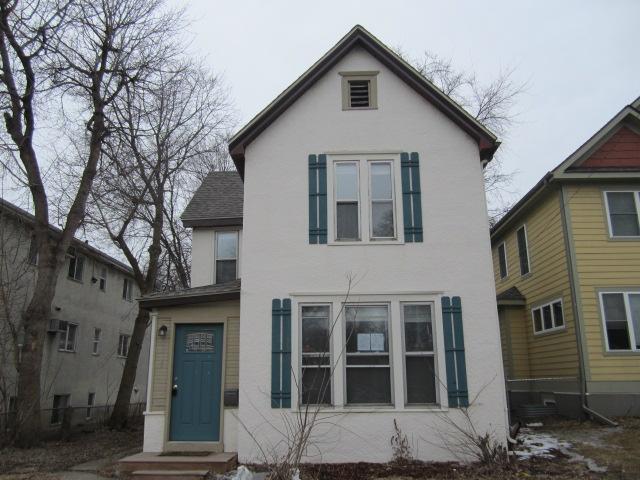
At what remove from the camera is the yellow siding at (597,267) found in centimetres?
1253

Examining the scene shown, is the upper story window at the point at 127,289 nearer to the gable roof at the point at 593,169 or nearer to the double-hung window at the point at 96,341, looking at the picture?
the double-hung window at the point at 96,341

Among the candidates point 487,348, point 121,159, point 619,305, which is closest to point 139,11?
point 121,159

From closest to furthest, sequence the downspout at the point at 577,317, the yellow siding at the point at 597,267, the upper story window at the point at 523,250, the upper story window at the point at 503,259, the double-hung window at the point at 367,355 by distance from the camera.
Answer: the double-hung window at the point at 367,355 < the downspout at the point at 577,317 < the yellow siding at the point at 597,267 < the upper story window at the point at 523,250 < the upper story window at the point at 503,259

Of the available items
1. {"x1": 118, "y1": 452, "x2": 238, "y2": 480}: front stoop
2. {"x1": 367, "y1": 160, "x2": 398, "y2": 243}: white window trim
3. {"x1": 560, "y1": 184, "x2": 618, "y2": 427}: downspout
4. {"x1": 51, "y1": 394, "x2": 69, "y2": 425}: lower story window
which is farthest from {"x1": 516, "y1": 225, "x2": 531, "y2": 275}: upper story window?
{"x1": 51, "y1": 394, "x2": 69, "y2": 425}: lower story window

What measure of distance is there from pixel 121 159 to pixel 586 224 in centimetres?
1411

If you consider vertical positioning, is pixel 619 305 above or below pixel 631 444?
above

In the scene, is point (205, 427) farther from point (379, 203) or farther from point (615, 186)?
point (615, 186)

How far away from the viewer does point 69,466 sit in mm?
9984

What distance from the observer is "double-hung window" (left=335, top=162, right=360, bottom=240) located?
408 inches

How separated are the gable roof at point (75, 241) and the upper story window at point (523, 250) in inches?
568

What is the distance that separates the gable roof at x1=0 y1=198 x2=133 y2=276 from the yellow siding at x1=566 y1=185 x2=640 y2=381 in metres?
14.8

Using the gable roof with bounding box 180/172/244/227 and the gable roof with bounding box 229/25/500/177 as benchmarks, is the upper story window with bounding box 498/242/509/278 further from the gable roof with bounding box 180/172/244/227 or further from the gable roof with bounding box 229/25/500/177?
the gable roof with bounding box 180/172/244/227

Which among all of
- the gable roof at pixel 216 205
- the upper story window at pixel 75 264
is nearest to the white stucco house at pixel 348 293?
the gable roof at pixel 216 205

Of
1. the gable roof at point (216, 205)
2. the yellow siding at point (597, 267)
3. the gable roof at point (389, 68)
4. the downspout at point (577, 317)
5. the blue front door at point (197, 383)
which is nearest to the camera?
the blue front door at point (197, 383)
